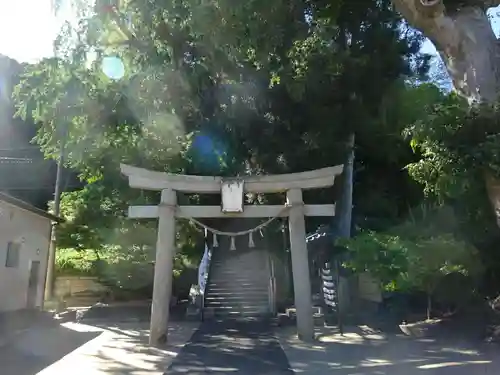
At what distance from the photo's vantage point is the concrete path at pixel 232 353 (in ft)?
25.9

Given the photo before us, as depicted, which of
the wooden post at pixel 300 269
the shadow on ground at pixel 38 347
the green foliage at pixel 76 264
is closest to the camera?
the shadow on ground at pixel 38 347

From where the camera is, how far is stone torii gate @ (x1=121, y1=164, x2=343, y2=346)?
10.7 meters

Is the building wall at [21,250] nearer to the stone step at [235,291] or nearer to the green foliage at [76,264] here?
the green foliage at [76,264]

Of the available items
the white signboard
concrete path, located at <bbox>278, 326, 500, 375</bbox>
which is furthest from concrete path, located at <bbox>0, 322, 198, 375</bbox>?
the white signboard

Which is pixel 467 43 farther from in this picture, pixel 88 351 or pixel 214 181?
pixel 88 351

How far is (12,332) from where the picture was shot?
11898mm

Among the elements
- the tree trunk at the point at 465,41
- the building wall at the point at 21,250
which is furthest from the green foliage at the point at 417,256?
the building wall at the point at 21,250

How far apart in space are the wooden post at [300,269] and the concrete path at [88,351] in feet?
8.88

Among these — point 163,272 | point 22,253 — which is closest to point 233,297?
point 22,253

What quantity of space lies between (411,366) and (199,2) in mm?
7101

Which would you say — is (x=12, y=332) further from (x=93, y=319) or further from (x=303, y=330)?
(x=303, y=330)

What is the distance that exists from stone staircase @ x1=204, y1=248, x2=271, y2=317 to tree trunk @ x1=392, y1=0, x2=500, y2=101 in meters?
11.0

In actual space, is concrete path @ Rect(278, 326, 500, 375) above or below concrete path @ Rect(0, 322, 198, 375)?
above

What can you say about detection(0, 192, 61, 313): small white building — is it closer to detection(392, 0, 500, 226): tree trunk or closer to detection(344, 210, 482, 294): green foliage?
detection(344, 210, 482, 294): green foliage
